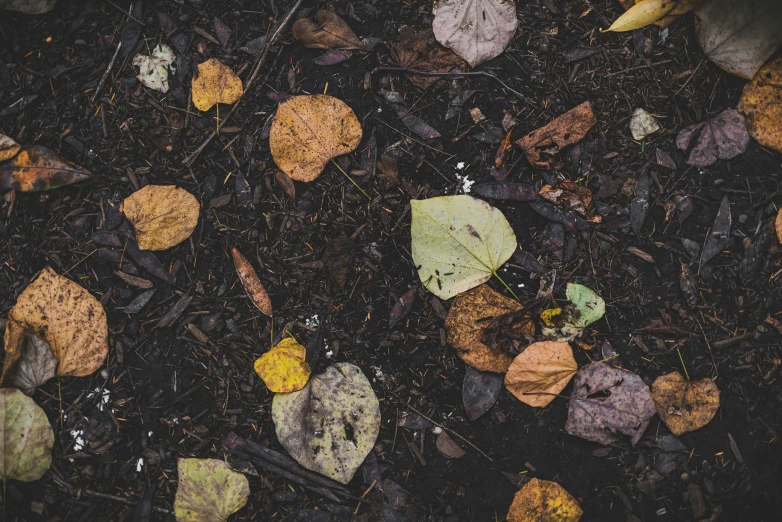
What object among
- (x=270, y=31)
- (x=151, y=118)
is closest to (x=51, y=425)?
(x=151, y=118)

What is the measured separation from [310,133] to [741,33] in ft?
5.61

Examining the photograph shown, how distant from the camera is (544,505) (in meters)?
1.82

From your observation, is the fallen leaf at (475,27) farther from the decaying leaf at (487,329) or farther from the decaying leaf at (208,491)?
the decaying leaf at (208,491)

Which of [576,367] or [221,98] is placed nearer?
[576,367]

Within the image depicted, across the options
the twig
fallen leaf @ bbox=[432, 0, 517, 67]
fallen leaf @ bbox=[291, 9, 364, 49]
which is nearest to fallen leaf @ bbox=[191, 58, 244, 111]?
the twig

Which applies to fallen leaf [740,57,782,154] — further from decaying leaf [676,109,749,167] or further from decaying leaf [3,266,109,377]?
decaying leaf [3,266,109,377]

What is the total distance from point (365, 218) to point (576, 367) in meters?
0.99

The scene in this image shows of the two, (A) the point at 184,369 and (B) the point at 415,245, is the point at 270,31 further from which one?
(A) the point at 184,369

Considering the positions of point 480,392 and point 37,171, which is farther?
point 37,171

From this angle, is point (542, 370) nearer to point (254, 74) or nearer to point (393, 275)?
point (393, 275)

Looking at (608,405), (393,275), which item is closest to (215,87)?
(393,275)

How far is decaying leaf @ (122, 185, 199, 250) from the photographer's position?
193cm

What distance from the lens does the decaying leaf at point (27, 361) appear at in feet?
6.28

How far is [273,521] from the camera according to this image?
6.14ft
